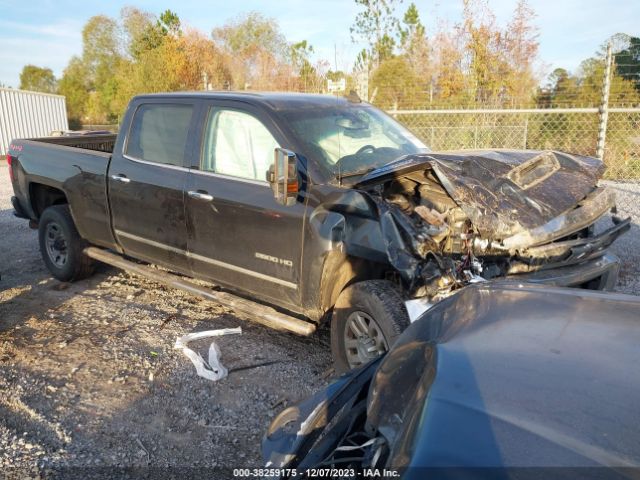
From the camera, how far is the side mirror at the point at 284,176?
3510 mm

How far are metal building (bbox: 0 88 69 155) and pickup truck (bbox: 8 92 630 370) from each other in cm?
2005

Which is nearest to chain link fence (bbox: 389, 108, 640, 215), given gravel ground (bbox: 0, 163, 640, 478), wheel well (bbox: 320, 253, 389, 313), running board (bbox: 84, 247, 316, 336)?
gravel ground (bbox: 0, 163, 640, 478)

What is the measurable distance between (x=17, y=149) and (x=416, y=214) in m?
4.87

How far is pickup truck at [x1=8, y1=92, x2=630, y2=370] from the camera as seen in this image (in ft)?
11.0

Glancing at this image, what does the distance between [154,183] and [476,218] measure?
2.80 m

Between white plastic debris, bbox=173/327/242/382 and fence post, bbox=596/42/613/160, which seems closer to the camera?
white plastic debris, bbox=173/327/242/382

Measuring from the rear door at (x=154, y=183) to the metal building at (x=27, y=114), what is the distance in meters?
19.9

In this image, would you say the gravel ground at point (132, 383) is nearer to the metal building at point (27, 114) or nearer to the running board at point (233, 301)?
the running board at point (233, 301)

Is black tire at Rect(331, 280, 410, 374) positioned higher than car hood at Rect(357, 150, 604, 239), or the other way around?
car hood at Rect(357, 150, 604, 239)

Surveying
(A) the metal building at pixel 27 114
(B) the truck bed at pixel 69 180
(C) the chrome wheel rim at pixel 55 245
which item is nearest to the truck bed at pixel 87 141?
(B) the truck bed at pixel 69 180

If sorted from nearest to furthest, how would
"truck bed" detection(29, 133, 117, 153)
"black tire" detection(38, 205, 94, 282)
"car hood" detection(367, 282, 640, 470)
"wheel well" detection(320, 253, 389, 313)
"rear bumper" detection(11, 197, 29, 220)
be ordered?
"car hood" detection(367, 282, 640, 470), "wheel well" detection(320, 253, 389, 313), "black tire" detection(38, 205, 94, 282), "rear bumper" detection(11, 197, 29, 220), "truck bed" detection(29, 133, 117, 153)

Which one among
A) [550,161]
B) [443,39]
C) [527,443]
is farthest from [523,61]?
[527,443]

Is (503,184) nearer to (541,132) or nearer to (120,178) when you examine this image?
(120,178)

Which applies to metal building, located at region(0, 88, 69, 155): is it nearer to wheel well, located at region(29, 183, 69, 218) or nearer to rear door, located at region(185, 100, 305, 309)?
wheel well, located at region(29, 183, 69, 218)
